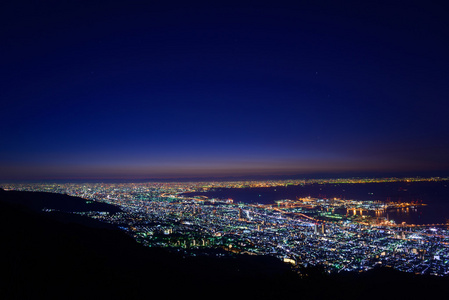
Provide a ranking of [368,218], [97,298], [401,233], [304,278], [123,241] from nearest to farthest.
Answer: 1. [97,298]
2. [304,278]
3. [123,241]
4. [401,233]
5. [368,218]

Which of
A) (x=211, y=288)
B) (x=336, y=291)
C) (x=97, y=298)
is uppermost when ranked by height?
(x=97, y=298)

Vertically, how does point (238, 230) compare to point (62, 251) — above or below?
below

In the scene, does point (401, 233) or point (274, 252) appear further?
point (401, 233)

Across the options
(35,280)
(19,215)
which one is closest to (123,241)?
(19,215)

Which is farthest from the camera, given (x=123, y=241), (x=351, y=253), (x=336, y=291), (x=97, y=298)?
(x=351, y=253)

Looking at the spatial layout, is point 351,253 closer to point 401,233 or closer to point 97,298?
point 401,233

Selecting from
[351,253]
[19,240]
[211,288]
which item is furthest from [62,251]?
[351,253]

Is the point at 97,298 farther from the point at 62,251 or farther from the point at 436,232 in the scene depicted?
the point at 436,232
